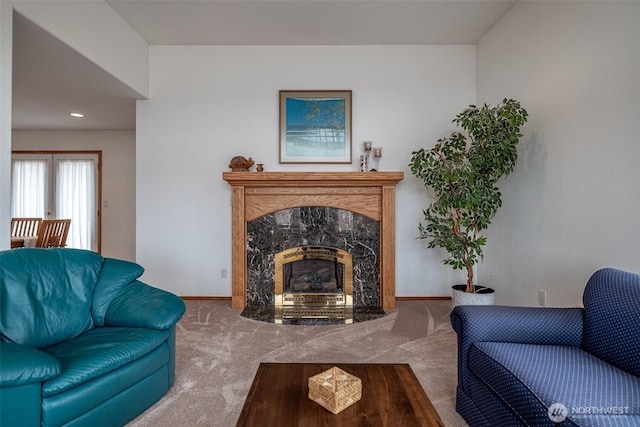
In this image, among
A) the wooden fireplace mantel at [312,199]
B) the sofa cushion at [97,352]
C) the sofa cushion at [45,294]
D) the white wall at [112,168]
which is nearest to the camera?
the sofa cushion at [97,352]

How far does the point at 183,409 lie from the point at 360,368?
3.42 feet

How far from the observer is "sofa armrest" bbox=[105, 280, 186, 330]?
1.81 metres

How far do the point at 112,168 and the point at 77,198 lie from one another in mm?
842

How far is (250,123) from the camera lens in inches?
148

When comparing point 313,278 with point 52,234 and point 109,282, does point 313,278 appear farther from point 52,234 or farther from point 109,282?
point 52,234

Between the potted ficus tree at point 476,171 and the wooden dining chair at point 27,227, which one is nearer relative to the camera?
the potted ficus tree at point 476,171

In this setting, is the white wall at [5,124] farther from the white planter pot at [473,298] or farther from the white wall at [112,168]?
the white wall at [112,168]

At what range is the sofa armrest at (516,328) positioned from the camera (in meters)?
1.60

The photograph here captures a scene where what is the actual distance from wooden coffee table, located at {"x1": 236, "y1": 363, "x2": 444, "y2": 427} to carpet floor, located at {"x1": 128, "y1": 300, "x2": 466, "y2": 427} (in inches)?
22.0

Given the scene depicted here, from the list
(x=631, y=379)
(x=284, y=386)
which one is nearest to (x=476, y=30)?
(x=631, y=379)

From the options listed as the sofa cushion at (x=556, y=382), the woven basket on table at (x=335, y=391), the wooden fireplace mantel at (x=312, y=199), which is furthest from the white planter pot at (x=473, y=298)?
the woven basket on table at (x=335, y=391)
